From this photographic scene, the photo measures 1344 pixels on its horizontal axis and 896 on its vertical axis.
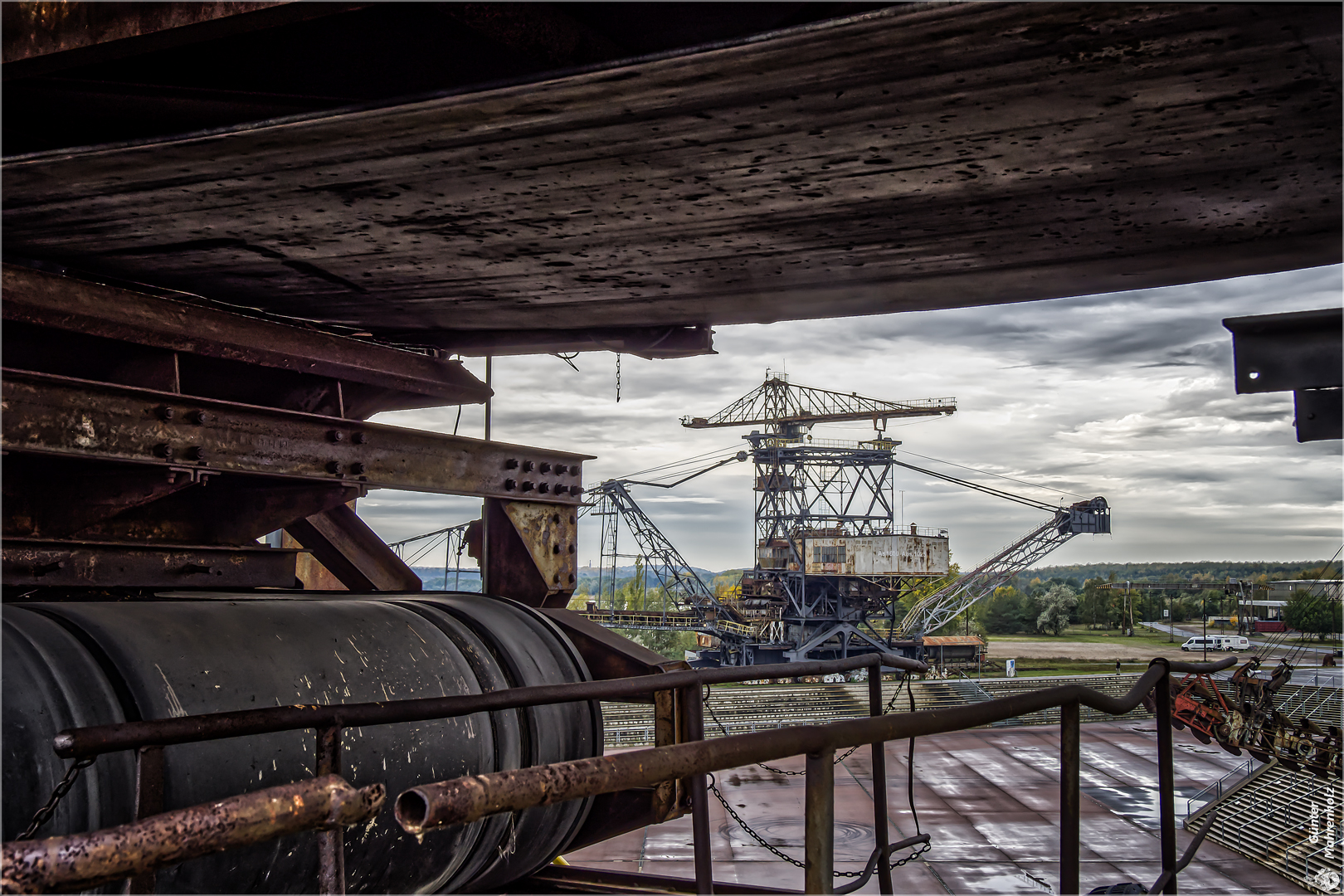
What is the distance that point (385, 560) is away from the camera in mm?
4992

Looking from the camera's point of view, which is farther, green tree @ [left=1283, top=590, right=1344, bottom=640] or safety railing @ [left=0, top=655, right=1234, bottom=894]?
green tree @ [left=1283, top=590, right=1344, bottom=640]

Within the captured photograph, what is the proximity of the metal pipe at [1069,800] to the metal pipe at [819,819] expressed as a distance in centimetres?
121

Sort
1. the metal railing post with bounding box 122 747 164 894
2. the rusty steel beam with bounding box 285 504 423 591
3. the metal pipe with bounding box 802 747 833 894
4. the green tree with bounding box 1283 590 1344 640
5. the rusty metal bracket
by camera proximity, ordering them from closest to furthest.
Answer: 1. the metal pipe with bounding box 802 747 833 894
2. the metal railing post with bounding box 122 747 164 894
3. the rusty steel beam with bounding box 285 504 423 591
4. the rusty metal bracket
5. the green tree with bounding box 1283 590 1344 640

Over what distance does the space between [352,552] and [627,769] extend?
3.71 metres

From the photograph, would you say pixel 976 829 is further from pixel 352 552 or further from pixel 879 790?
pixel 352 552

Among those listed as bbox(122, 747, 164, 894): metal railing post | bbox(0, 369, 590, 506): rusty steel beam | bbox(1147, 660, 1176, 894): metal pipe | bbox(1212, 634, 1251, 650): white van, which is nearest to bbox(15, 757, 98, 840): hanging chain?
bbox(122, 747, 164, 894): metal railing post

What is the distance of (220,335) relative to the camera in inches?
152

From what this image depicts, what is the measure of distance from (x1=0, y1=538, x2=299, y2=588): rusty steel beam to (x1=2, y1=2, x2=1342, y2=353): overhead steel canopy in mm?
1136

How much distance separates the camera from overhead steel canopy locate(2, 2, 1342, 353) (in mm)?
2242

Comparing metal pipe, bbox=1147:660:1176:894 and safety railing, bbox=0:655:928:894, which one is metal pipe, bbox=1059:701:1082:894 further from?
safety railing, bbox=0:655:928:894

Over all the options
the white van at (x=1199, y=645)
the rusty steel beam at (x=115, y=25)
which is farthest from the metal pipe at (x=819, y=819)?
the white van at (x=1199, y=645)

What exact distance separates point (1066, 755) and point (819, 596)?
1610 inches

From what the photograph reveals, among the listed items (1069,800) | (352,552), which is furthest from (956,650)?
(1069,800)

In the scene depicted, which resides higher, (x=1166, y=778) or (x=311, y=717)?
(x=311, y=717)
